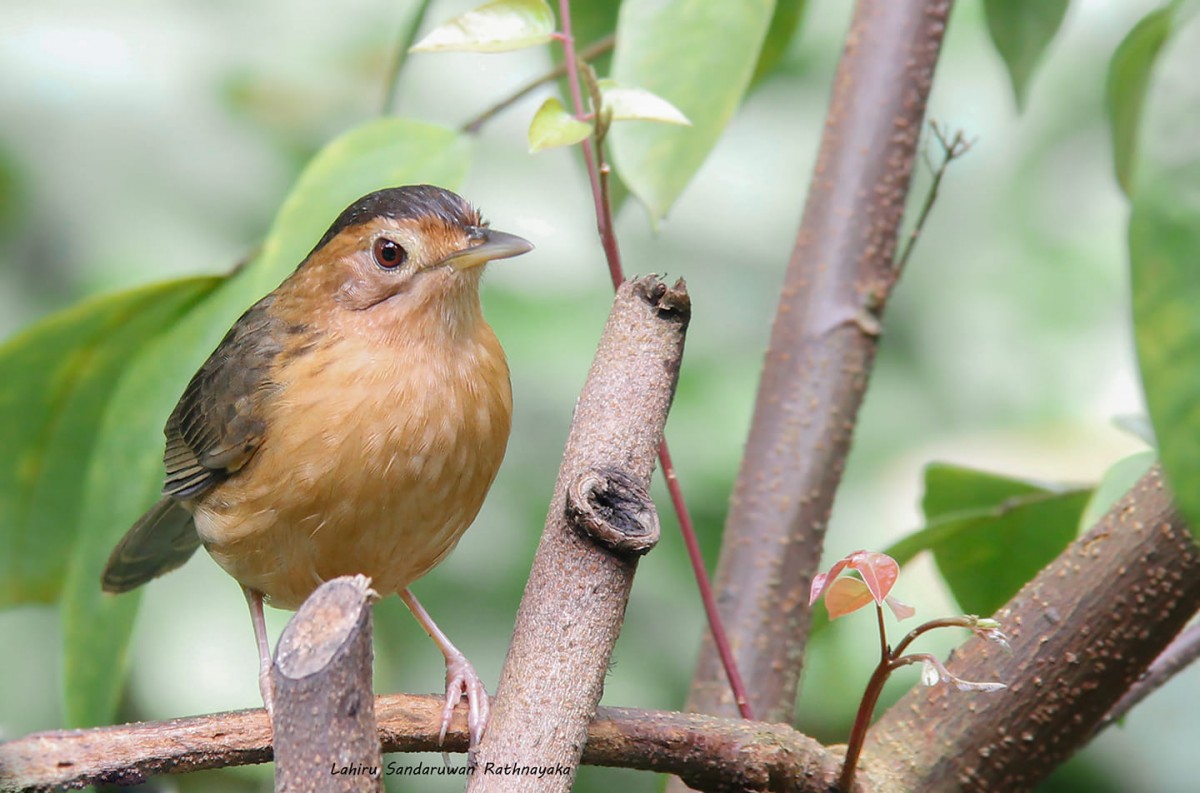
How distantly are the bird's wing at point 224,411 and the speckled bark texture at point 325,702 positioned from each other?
110 centimetres

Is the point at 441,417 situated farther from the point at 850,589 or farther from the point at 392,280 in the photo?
the point at 850,589

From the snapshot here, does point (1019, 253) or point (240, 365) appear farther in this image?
point (1019, 253)

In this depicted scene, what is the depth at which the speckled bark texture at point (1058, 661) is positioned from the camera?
1976 mm

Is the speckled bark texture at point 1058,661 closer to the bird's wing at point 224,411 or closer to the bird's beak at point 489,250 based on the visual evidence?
the bird's beak at point 489,250

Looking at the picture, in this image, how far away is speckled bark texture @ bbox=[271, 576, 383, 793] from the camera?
1.40 meters

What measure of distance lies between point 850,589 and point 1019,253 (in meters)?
3.47

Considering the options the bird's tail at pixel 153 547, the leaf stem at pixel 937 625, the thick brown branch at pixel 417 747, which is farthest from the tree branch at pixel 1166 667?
the bird's tail at pixel 153 547

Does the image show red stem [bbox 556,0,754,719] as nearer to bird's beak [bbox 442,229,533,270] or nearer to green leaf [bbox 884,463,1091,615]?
bird's beak [bbox 442,229,533,270]

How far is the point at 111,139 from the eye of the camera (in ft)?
15.4

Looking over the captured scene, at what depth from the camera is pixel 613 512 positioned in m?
1.66

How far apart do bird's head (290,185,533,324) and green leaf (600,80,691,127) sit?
23.7 inches

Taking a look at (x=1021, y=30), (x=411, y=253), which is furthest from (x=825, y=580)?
(x=1021, y=30)

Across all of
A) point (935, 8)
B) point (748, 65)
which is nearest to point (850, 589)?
point (748, 65)

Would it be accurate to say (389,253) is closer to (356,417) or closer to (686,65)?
(356,417)
